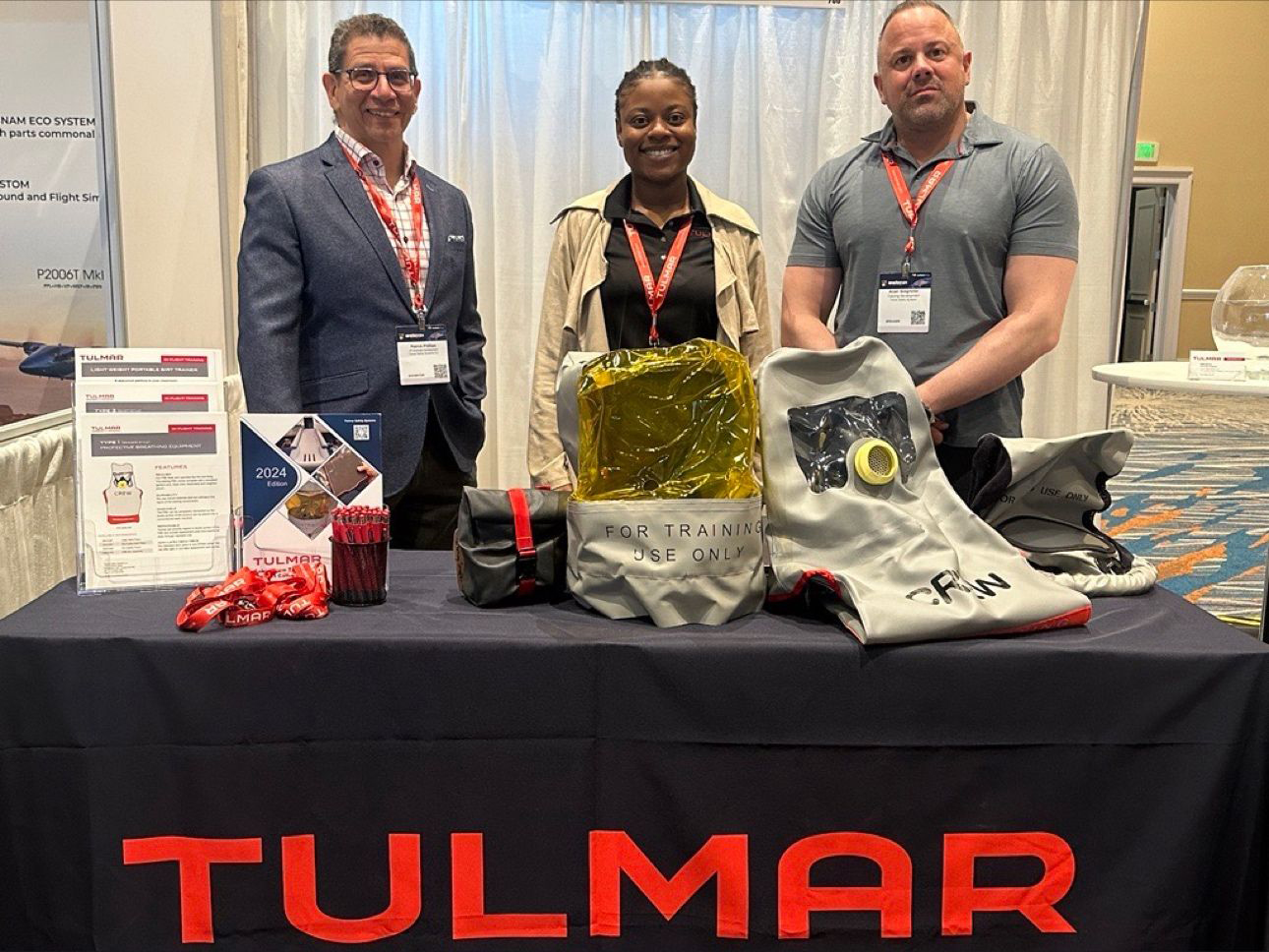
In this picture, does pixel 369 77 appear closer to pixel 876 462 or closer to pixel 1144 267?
pixel 876 462

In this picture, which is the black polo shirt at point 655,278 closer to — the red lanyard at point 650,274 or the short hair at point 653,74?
the red lanyard at point 650,274

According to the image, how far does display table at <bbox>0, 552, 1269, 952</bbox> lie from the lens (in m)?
1.41

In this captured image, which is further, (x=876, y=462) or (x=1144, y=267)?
(x=1144, y=267)

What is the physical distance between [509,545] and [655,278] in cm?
101

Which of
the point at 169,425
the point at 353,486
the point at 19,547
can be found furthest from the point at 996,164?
the point at 19,547

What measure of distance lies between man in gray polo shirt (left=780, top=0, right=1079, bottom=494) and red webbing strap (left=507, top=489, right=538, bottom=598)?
31.3 inches

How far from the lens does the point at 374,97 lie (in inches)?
85.2

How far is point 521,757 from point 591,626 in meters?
0.19

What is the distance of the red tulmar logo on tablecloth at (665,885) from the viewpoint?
1.42 m

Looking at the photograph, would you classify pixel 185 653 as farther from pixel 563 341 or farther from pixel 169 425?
pixel 563 341

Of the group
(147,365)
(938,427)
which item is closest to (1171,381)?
(938,427)

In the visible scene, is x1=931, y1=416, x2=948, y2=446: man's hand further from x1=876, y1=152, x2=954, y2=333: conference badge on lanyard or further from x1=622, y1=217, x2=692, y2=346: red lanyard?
x1=622, y1=217, x2=692, y2=346: red lanyard

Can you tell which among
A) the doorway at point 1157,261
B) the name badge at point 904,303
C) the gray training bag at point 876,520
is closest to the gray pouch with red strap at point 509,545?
the gray training bag at point 876,520

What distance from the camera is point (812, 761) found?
1429 millimetres
